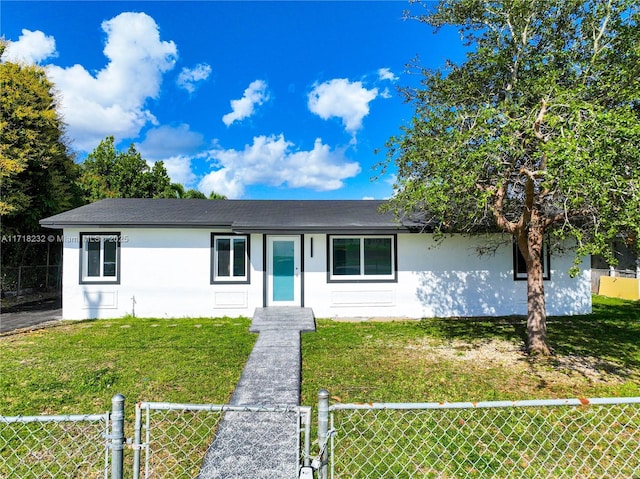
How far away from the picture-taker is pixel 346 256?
1064 centimetres

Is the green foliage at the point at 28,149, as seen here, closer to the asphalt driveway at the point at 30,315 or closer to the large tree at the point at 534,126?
the asphalt driveway at the point at 30,315

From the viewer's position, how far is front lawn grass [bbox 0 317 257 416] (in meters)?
4.78

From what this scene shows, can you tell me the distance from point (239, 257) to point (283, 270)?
1.38 meters

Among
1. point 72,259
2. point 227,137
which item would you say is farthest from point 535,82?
point 227,137

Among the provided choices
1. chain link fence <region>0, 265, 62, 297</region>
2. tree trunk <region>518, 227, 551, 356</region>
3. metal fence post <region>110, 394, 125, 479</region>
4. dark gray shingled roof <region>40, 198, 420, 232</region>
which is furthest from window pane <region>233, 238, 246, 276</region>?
chain link fence <region>0, 265, 62, 297</region>

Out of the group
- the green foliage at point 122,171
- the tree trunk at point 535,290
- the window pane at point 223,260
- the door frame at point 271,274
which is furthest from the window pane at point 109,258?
the green foliage at point 122,171

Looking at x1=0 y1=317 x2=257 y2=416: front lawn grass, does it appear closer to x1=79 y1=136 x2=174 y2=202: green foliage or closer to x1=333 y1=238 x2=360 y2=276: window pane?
x1=333 y1=238 x2=360 y2=276: window pane

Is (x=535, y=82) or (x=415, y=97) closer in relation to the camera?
(x=535, y=82)

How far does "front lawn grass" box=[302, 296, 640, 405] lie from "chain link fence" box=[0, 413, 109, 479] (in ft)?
7.84

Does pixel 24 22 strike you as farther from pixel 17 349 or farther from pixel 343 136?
pixel 343 136

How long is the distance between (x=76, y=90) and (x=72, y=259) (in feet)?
28.8

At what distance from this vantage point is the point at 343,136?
2581 cm

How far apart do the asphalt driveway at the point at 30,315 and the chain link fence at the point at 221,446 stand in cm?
786

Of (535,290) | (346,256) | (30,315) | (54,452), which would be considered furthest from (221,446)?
(30,315)
